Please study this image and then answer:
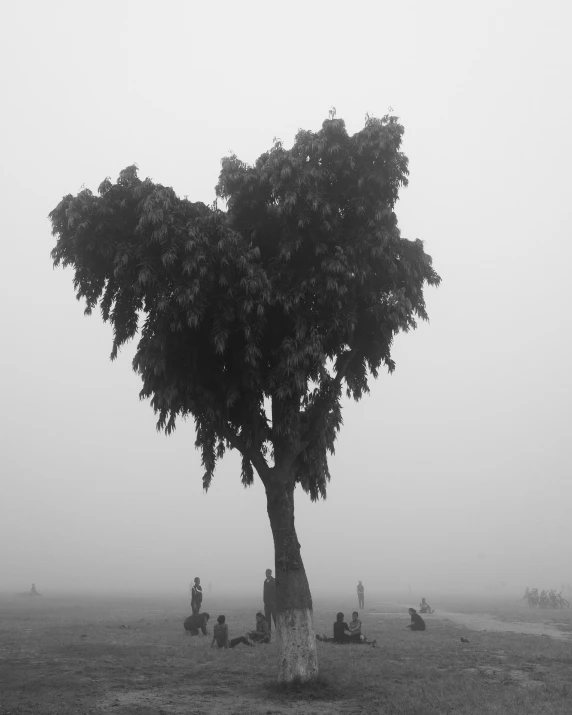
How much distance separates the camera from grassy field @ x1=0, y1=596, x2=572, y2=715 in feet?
45.2

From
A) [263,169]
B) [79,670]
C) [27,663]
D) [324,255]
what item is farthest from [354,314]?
[27,663]

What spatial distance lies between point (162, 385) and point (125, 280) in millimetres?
3167

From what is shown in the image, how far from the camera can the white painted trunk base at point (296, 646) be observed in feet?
52.6

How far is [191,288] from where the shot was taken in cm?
1617

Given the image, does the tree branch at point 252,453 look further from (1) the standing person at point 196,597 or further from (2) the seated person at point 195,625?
(1) the standing person at point 196,597

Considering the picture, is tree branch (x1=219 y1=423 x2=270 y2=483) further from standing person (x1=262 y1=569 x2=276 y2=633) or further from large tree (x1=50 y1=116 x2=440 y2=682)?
standing person (x1=262 y1=569 x2=276 y2=633)

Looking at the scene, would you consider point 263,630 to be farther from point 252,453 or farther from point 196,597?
point 252,453

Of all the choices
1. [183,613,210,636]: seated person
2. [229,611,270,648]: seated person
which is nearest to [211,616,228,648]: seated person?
[229,611,270,648]: seated person

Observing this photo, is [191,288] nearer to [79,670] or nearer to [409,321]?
[409,321]

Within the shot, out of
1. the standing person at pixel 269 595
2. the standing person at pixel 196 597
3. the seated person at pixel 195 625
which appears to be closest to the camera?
the standing person at pixel 269 595

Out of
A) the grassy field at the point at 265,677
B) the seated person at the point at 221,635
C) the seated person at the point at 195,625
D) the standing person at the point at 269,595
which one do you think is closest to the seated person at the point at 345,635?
the grassy field at the point at 265,677

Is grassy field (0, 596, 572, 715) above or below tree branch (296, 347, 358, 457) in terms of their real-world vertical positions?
below

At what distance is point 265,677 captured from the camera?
17.5 m

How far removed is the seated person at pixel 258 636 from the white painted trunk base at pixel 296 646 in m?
7.60
